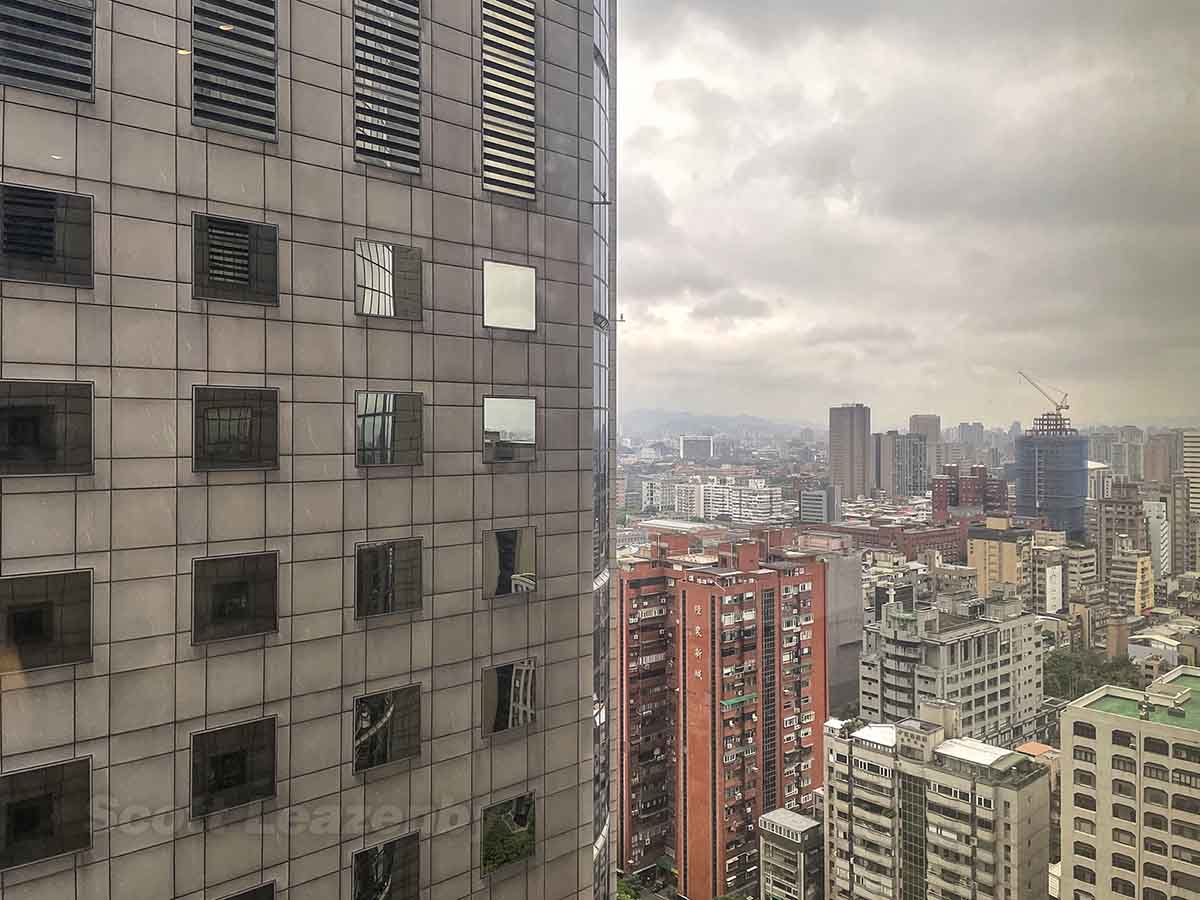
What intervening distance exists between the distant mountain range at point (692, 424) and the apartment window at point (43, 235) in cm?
215

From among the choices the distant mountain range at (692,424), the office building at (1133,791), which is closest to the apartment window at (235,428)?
the distant mountain range at (692,424)

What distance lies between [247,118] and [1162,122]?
2.69 m

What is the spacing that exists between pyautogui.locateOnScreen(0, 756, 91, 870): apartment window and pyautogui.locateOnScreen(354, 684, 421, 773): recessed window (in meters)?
0.71

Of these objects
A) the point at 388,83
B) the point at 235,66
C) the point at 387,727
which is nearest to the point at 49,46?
the point at 235,66

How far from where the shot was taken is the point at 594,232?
2947mm

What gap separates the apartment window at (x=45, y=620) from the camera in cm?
174

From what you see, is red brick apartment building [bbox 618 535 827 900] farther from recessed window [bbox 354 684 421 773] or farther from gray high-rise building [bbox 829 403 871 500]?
recessed window [bbox 354 684 421 773]

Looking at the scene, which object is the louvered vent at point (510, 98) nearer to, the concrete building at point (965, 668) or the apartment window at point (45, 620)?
the apartment window at point (45, 620)

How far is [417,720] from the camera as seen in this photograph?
241cm

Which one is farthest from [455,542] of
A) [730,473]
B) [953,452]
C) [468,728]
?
[953,452]

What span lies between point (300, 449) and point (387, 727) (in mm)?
944

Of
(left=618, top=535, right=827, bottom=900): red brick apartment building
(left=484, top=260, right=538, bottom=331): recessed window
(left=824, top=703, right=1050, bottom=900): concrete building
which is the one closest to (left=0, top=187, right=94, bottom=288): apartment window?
(left=484, top=260, right=538, bottom=331): recessed window

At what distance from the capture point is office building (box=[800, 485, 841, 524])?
9.43 ft

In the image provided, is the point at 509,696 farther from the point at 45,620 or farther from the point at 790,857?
the point at 45,620
